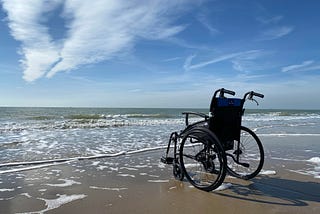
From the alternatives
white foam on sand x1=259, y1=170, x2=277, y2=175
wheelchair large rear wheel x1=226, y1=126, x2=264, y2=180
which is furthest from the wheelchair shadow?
white foam on sand x1=259, y1=170, x2=277, y2=175

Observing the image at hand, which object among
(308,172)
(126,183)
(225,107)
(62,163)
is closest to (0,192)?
(126,183)

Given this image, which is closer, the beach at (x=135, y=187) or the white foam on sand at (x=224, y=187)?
→ the beach at (x=135, y=187)

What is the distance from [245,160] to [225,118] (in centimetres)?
273

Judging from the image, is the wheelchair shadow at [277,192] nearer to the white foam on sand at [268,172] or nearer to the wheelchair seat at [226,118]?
the white foam on sand at [268,172]

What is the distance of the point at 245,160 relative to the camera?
21.9ft

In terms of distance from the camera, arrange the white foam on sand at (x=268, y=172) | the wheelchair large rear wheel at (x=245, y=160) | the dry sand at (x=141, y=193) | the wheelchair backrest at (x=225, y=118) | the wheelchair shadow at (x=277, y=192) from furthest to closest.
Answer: the white foam on sand at (x=268, y=172), the wheelchair large rear wheel at (x=245, y=160), the wheelchair backrest at (x=225, y=118), the wheelchair shadow at (x=277, y=192), the dry sand at (x=141, y=193)

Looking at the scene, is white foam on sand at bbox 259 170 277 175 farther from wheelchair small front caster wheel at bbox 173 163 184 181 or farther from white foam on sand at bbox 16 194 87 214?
white foam on sand at bbox 16 194 87 214

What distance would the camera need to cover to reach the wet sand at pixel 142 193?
11.6 feet

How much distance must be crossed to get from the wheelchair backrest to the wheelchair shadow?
0.75 metres

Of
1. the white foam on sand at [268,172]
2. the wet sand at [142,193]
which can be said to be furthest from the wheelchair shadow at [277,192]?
the white foam on sand at [268,172]

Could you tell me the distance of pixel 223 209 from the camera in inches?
138

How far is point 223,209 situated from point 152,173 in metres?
2.13

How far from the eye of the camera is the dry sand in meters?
3.54

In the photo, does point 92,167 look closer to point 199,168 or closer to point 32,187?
point 32,187
